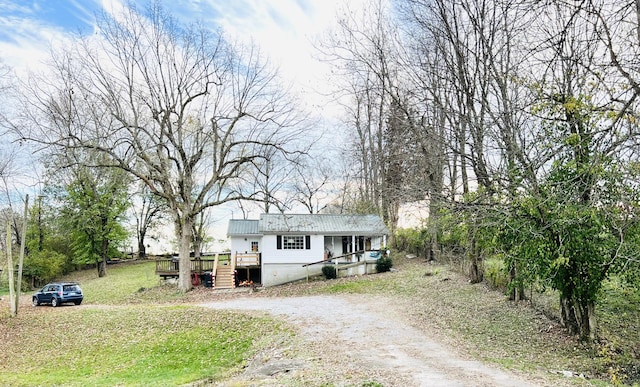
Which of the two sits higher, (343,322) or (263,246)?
(263,246)

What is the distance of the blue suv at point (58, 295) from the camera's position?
73.8 ft

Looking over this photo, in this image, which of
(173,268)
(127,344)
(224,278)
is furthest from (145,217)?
(127,344)

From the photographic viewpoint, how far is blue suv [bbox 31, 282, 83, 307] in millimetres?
22484

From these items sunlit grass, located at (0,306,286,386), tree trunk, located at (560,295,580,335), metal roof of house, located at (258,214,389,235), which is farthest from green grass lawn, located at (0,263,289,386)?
metal roof of house, located at (258,214,389,235)

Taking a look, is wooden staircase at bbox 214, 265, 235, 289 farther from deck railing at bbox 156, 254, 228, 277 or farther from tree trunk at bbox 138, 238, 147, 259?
tree trunk at bbox 138, 238, 147, 259

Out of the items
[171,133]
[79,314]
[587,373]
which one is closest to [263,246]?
[171,133]

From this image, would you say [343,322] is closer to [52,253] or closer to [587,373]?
[587,373]

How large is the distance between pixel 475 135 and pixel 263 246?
58.5ft

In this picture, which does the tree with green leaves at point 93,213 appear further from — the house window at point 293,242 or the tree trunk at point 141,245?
the house window at point 293,242

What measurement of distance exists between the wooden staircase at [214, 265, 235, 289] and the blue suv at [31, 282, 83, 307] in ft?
23.9

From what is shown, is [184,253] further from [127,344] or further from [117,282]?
[127,344]

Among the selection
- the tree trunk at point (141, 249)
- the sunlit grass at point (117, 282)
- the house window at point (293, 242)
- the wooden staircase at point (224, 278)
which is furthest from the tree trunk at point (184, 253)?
the tree trunk at point (141, 249)

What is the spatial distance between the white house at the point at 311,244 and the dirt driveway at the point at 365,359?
1253cm

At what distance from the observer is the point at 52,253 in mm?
36094
